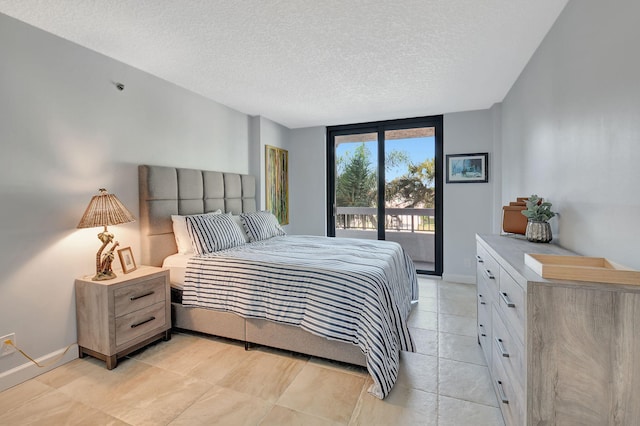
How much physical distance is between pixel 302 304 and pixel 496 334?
124 cm

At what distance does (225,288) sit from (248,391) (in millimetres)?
831

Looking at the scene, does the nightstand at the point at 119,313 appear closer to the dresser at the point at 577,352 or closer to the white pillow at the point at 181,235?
the white pillow at the point at 181,235

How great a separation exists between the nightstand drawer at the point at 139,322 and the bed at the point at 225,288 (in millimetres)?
201

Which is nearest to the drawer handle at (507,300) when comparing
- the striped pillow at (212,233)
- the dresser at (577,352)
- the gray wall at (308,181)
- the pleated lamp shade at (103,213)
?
the dresser at (577,352)

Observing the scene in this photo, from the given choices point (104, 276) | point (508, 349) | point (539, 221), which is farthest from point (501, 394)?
point (104, 276)

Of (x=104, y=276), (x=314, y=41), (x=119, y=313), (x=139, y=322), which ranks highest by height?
(x=314, y=41)

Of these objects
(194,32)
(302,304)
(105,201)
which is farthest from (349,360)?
(194,32)

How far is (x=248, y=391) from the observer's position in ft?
6.31

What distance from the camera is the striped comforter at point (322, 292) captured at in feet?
6.49

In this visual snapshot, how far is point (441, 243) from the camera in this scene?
4465 mm

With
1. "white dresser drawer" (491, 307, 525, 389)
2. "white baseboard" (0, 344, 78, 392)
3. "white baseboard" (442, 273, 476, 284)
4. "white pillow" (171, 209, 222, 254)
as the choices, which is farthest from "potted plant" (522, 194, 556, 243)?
"white baseboard" (0, 344, 78, 392)

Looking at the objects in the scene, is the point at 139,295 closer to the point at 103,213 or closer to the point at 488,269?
the point at 103,213

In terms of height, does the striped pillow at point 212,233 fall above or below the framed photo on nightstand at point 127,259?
above

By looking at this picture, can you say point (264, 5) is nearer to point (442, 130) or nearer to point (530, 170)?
point (530, 170)
